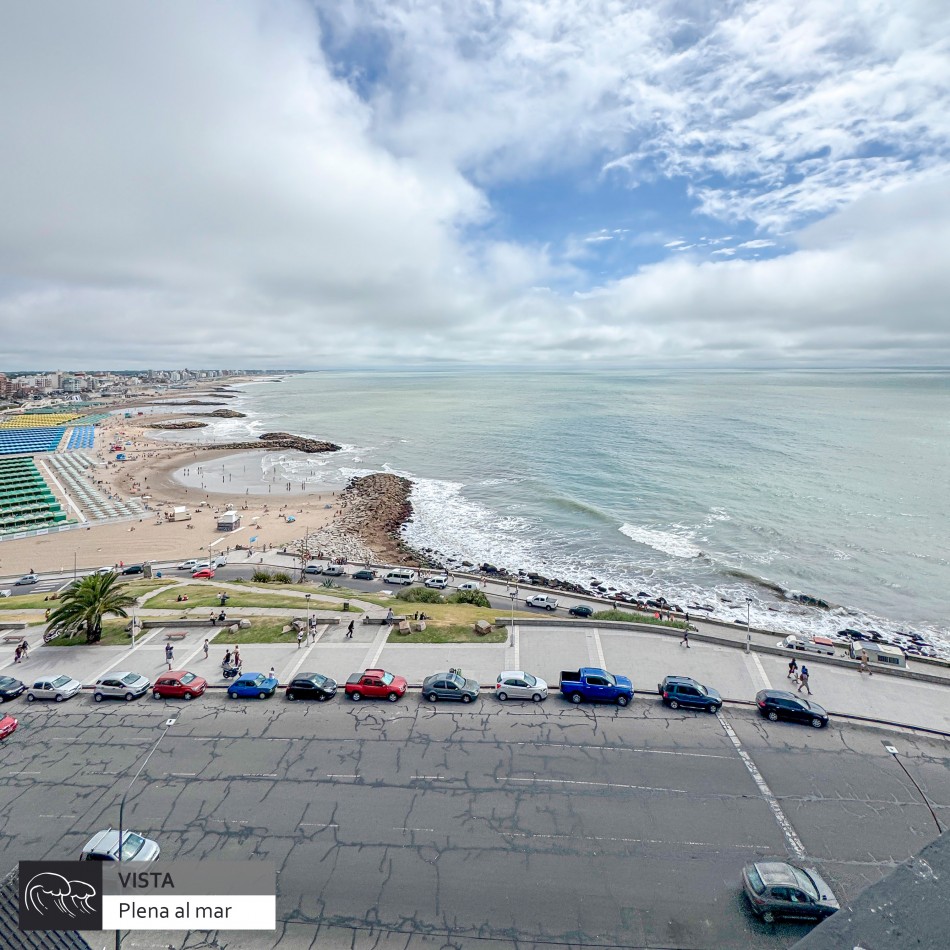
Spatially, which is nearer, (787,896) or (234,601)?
(787,896)

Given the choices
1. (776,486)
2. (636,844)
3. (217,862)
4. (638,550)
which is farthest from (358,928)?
(776,486)

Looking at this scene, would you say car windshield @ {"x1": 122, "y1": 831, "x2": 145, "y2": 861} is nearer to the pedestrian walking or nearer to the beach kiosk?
the pedestrian walking

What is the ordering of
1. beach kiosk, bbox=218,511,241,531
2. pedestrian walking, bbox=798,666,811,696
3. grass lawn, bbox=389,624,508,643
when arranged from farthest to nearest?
beach kiosk, bbox=218,511,241,531, grass lawn, bbox=389,624,508,643, pedestrian walking, bbox=798,666,811,696

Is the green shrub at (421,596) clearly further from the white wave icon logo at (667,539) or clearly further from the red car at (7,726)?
the white wave icon logo at (667,539)

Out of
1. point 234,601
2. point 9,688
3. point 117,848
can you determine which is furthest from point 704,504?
point 9,688

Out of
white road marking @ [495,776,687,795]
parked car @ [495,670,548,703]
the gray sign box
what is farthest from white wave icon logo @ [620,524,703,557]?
the gray sign box

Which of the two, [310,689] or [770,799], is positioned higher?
[770,799]

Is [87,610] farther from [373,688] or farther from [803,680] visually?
[803,680]
